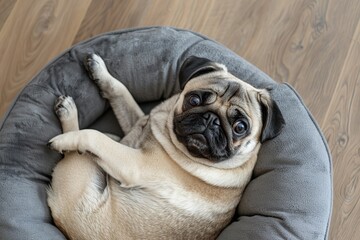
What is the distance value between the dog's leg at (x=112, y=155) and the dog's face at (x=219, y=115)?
0.24 meters

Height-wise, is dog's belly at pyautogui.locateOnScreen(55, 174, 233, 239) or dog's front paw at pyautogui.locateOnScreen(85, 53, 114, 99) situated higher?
dog's front paw at pyautogui.locateOnScreen(85, 53, 114, 99)

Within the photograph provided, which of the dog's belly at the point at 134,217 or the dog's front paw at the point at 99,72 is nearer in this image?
the dog's belly at the point at 134,217

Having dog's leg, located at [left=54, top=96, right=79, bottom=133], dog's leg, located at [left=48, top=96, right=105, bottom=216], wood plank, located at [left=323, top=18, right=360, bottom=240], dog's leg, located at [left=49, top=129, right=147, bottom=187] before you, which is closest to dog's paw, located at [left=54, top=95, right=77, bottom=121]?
dog's leg, located at [left=54, top=96, right=79, bottom=133]

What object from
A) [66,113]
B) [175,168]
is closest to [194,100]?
[175,168]

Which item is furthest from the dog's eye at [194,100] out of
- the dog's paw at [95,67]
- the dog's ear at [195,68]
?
the dog's paw at [95,67]

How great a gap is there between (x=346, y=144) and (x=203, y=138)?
1307 millimetres

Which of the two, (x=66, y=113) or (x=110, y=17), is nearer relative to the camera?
(x=66, y=113)

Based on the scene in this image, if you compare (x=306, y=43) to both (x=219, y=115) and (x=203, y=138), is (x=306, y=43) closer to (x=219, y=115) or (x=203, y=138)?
(x=219, y=115)

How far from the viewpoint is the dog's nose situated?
238 cm

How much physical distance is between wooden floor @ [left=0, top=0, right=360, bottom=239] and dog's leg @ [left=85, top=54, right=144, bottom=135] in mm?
602

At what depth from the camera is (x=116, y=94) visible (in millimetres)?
2881

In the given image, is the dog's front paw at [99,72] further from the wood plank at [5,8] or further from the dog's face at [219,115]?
the wood plank at [5,8]

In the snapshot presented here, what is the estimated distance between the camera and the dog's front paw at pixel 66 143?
2471 millimetres

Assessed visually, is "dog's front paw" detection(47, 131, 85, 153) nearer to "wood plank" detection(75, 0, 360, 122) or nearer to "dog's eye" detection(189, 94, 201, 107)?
"dog's eye" detection(189, 94, 201, 107)
